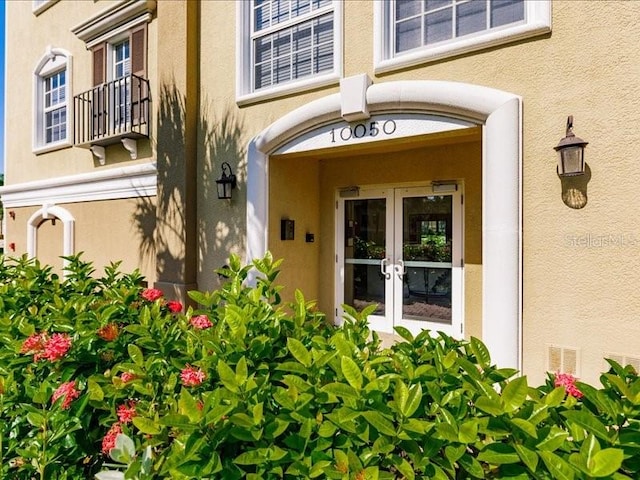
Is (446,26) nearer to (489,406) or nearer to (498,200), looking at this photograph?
(498,200)

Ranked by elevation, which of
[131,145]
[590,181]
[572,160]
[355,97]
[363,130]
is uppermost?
[131,145]

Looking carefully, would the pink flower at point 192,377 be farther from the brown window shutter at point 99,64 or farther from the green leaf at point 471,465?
the brown window shutter at point 99,64

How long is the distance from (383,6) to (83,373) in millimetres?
5717

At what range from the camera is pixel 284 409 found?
5.08 feet

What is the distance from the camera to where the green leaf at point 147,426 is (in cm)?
148

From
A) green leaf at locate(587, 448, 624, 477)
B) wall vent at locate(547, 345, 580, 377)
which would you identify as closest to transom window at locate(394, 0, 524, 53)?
wall vent at locate(547, 345, 580, 377)

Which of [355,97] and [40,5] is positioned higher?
[40,5]

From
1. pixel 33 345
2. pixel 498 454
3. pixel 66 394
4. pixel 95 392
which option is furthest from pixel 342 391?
pixel 33 345

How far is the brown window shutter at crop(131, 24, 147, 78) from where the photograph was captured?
347 inches

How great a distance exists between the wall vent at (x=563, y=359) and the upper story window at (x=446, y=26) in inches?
143

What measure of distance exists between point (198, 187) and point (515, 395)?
704 cm

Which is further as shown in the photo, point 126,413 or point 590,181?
point 590,181

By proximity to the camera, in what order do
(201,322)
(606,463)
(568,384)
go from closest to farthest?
(606,463), (568,384), (201,322)

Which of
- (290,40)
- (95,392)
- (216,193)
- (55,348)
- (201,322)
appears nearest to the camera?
(95,392)
